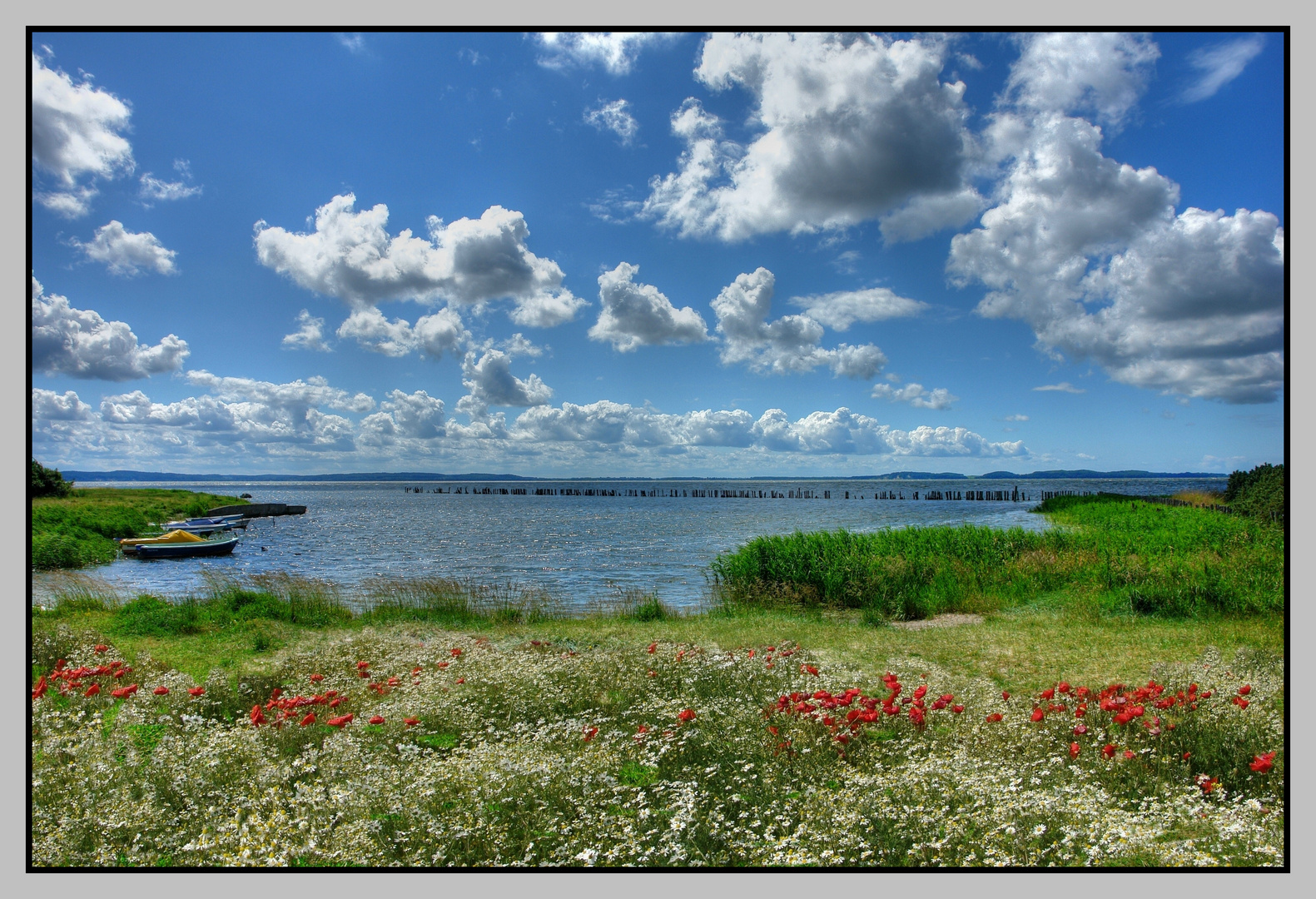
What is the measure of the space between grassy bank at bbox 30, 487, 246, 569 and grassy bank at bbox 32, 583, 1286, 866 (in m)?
11.5

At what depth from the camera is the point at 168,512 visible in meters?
36.5

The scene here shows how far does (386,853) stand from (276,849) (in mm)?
735

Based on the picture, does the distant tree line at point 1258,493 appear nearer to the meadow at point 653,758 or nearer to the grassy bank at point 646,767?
the meadow at point 653,758

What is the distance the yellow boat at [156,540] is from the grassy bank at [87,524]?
0.36 metres

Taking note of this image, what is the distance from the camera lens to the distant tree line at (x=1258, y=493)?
13.6m

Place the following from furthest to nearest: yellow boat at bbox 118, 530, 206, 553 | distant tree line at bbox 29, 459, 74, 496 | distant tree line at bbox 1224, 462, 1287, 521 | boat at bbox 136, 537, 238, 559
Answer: boat at bbox 136, 537, 238, 559, yellow boat at bbox 118, 530, 206, 553, distant tree line at bbox 1224, 462, 1287, 521, distant tree line at bbox 29, 459, 74, 496

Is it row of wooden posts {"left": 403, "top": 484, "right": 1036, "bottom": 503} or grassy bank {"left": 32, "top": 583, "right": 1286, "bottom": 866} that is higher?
grassy bank {"left": 32, "top": 583, "right": 1286, "bottom": 866}

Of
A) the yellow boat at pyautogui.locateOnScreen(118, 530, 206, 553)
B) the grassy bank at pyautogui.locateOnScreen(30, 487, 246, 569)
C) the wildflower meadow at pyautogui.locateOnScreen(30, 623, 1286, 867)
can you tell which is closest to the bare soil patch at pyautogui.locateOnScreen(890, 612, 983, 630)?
the wildflower meadow at pyautogui.locateOnScreen(30, 623, 1286, 867)

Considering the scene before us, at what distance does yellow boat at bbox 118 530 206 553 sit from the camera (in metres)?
23.8

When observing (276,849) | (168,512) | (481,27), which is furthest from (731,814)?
(168,512)

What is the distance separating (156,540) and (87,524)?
2.23 meters

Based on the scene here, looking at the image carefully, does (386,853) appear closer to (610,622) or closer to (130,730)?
(130,730)

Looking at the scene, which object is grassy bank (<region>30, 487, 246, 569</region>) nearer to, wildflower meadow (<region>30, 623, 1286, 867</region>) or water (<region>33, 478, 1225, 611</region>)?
water (<region>33, 478, 1225, 611</region>)

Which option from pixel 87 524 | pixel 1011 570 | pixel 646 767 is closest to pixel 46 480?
pixel 646 767
